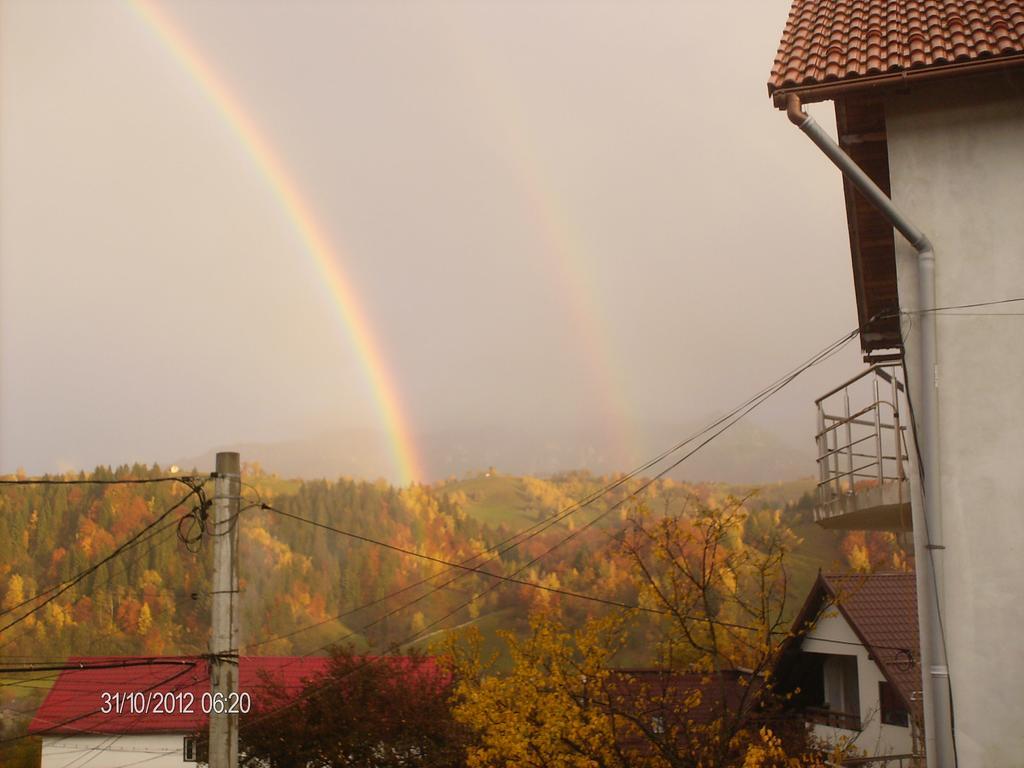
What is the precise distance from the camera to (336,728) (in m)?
30.1

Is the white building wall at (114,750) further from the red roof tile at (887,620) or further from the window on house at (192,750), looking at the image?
the red roof tile at (887,620)

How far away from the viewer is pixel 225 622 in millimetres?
13680

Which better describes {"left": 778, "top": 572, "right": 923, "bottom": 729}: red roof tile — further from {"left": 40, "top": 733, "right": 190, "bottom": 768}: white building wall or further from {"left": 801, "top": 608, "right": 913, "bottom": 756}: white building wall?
{"left": 40, "top": 733, "right": 190, "bottom": 768}: white building wall

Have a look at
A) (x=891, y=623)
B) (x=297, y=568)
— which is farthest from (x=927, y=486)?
(x=297, y=568)

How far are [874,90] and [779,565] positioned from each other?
760cm

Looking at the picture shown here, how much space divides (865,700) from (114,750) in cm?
3381

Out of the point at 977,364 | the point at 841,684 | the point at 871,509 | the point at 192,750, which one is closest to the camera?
the point at 977,364

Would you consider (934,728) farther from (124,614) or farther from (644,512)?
(124,614)

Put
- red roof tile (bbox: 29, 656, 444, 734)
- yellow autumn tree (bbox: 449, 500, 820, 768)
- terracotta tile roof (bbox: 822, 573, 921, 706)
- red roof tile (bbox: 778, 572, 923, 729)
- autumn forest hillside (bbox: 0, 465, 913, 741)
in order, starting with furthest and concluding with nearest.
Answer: autumn forest hillside (bbox: 0, 465, 913, 741) → red roof tile (bbox: 29, 656, 444, 734) → terracotta tile roof (bbox: 822, 573, 921, 706) → red roof tile (bbox: 778, 572, 923, 729) → yellow autumn tree (bbox: 449, 500, 820, 768)

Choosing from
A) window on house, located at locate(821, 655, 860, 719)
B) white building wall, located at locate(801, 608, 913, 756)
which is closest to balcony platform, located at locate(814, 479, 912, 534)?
white building wall, located at locate(801, 608, 913, 756)

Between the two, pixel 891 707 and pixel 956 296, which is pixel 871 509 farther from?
pixel 891 707

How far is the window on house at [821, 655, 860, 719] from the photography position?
950 inches

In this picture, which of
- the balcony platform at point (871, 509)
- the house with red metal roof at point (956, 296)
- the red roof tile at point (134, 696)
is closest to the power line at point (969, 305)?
the house with red metal roof at point (956, 296)

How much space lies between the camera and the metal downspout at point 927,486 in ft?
27.7
